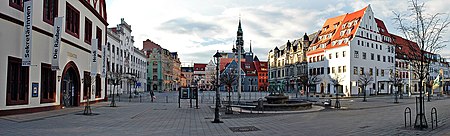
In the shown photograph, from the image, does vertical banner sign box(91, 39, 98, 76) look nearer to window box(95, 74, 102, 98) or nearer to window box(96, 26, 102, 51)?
window box(96, 26, 102, 51)

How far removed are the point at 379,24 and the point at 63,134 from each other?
76.8 m

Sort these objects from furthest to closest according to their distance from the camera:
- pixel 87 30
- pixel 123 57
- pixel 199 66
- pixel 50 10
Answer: pixel 199 66
pixel 123 57
pixel 87 30
pixel 50 10

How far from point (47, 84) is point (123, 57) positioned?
152 ft

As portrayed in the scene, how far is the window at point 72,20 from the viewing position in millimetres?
26078

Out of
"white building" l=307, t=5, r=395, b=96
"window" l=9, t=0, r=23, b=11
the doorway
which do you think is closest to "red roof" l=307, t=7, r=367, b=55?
"white building" l=307, t=5, r=395, b=96

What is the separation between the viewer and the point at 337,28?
7338cm

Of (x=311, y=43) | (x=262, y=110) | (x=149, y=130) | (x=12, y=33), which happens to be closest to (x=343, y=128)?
(x=149, y=130)

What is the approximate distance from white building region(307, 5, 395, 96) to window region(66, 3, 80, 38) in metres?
50.0

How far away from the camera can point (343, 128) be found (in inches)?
567

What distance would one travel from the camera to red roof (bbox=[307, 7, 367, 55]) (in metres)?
68.2

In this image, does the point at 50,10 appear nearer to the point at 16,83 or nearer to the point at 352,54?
the point at 16,83

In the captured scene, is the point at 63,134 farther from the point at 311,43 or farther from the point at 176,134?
the point at 311,43

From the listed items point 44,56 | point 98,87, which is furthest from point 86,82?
point 44,56

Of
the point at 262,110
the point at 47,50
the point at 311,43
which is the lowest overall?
the point at 262,110
